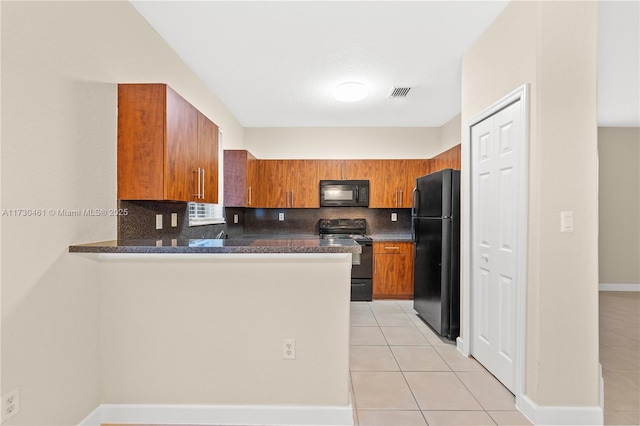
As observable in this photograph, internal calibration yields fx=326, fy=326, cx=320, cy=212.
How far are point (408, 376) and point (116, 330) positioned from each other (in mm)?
2047

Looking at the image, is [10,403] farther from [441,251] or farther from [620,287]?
[620,287]

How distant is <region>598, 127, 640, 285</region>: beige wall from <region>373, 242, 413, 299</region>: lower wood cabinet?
3.15m

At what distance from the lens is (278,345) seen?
1928 millimetres

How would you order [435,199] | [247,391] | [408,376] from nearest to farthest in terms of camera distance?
[247,391]
[408,376]
[435,199]

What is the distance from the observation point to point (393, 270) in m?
4.75

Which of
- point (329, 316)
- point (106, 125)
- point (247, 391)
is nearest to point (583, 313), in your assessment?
point (329, 316)

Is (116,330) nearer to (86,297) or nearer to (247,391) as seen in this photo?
(86,297)

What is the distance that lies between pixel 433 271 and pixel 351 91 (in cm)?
205

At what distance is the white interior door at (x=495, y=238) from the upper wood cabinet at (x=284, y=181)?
8.79 ft

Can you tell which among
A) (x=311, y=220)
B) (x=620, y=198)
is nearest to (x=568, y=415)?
(x=311, y=220)

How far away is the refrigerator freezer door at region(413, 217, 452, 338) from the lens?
3129 millimetres

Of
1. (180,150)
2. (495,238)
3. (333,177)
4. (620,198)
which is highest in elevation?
(333,177)

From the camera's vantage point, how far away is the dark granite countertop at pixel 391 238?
15.7ft

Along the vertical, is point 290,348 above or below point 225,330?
below
